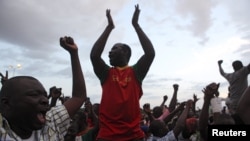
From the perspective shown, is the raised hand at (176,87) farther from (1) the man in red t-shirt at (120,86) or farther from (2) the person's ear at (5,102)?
(2) the person's ear at (5,102)

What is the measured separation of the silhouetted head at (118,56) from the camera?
4.21 meters

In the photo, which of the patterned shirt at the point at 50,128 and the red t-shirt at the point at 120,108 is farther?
the red t-shirt at the point at 120,108

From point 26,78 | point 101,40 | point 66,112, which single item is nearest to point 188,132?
point 101,40

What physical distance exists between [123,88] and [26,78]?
6.16 feet

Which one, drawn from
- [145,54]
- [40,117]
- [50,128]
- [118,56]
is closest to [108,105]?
[118,56]

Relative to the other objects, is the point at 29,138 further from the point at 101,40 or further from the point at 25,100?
the point at 101,40

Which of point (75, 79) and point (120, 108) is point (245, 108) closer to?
point (75, 79)

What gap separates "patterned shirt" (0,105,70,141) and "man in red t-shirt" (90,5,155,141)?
148cm

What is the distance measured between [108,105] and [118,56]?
65cm

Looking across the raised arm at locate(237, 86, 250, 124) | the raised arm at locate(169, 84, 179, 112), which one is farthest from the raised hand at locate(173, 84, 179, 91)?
the raised arm at locate(237, 86, 250, 124)

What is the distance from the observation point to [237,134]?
285 cm

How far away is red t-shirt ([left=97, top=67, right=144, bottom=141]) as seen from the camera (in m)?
3.85

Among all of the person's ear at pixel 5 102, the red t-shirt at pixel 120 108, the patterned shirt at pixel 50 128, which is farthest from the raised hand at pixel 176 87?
the person's ear at pixel 5 102

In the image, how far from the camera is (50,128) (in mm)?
2303
